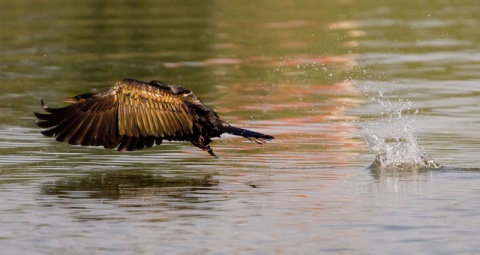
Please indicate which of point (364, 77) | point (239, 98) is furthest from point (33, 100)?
point (364, 77)

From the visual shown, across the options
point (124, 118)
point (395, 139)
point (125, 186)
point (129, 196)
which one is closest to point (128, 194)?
point (129, 196)

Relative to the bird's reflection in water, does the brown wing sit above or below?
above

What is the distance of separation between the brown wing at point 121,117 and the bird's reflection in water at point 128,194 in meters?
0.42

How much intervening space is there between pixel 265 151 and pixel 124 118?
250 centimetres

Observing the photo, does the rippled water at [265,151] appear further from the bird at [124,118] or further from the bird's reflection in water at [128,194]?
the bird at [124,118]

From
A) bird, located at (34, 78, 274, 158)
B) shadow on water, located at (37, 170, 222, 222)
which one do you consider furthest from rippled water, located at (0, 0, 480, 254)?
bird, located at (34, 78, 274, 158)

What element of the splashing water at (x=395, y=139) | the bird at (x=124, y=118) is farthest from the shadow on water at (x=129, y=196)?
the splashing water at (x=395, y=139)

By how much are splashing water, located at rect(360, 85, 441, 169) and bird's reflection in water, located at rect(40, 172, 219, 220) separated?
1823 millimetres

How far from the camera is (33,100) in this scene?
18.7 meters

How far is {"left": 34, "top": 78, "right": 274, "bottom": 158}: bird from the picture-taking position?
1159 centimetres

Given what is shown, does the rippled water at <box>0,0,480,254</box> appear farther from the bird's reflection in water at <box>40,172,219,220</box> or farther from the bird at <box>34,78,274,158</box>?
the bird at <box>34,78,274,158</box>

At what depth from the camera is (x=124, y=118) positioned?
1163 cm

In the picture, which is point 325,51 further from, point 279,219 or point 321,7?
point 279,219

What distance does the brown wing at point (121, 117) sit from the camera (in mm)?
11594
